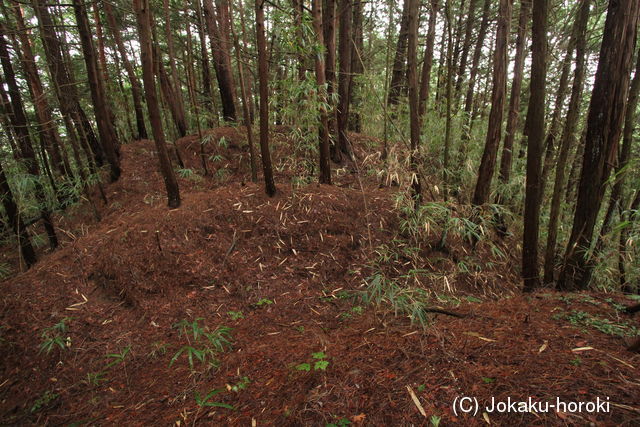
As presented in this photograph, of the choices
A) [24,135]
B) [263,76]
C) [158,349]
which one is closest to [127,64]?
[24,135]

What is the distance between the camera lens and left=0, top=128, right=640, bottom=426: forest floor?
1488 millimetres

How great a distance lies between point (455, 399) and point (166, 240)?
340 cm

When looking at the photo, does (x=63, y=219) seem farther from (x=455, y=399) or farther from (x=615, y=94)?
(x=615, y=94)

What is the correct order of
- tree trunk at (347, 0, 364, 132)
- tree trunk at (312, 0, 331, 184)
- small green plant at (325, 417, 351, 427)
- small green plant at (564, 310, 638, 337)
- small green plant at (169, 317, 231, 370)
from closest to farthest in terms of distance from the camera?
small green plant at (325, 417, 351, 427) < small green plant at (564, 310, 638, 337) < small green plant at (169, 317, 231, 370) < tree trunk at (312, 0, 331, 184) < tree trunk at (347, 0, 364, 132)

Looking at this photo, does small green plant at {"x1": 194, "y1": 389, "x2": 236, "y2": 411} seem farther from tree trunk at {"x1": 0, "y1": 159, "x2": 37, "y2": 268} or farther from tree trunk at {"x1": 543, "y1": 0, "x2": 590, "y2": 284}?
tree trunk at {"x1": 0, "y1": 159, "x2": 37, "y2": 268}

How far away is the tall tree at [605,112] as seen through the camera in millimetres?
2268

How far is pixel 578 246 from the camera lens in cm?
276

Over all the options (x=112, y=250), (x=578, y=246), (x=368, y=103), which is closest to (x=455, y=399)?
(x=578, y=246)

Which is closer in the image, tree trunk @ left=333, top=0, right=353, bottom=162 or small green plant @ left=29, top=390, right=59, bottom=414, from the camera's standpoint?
small green plant @ left=29, top=390, right=59, bottom=414

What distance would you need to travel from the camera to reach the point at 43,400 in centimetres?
226

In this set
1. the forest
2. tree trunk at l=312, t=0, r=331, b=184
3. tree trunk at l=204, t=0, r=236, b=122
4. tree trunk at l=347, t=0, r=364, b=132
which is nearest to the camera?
the forest

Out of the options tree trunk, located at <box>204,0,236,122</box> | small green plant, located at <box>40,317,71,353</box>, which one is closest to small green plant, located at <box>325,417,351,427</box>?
small green plant, located at <box>40,317,71,353</box>

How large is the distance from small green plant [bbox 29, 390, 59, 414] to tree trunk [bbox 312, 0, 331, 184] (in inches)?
150

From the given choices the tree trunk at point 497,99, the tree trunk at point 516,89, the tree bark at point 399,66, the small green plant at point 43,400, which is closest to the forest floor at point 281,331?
the small green plant at point 43,400
